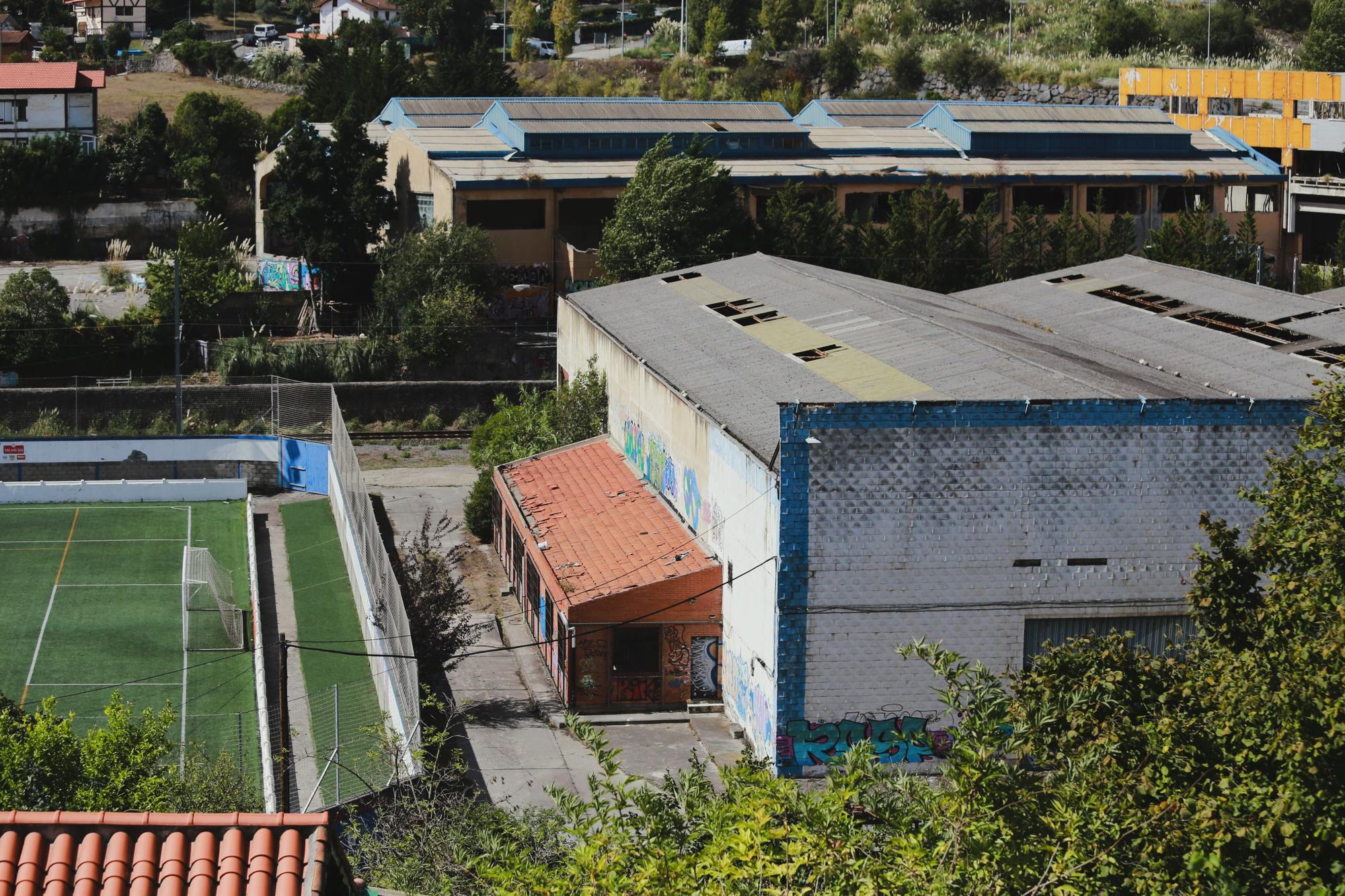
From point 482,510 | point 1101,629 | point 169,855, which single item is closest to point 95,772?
point 169,855

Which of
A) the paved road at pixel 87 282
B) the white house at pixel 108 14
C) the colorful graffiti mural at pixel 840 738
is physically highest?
the white house at pixel 108 14

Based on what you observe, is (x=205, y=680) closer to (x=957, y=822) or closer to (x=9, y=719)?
(x=9, y=719)

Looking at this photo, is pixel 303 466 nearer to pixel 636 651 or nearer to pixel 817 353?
pixel 817 353

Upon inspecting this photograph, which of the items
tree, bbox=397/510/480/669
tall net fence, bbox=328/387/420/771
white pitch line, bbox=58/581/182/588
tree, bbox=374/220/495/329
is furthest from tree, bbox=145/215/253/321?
tree, bbox=397/510/480/669

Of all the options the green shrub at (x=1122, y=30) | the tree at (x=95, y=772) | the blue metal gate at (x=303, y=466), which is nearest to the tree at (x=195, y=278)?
the blue metal gate at (x=303, y=466)

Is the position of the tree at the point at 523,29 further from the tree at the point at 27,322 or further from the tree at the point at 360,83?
the tree at the point at 27,322
